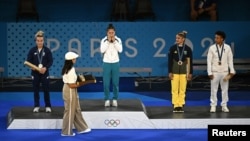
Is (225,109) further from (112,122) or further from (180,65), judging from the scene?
(112,122)

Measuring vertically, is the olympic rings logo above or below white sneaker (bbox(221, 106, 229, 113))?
below

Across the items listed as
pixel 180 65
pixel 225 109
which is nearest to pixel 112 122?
pixel 180 65

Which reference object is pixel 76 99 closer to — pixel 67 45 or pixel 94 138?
pixel 94 138

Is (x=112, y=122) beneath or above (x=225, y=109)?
beneath

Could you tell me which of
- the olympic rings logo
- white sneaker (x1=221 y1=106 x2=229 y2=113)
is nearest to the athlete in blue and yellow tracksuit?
white sneaker (x1=221 y1=106 x2=229 y2=113)

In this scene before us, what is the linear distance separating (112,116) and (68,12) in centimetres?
984

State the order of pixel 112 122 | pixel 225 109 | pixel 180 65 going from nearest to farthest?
1. pixel 112 122
2. pixel 180 65
3. pixel 225 109

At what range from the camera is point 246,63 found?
16.5 m

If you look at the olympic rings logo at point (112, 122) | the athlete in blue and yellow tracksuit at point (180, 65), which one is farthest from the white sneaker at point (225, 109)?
the olympic rings logo at point (112, 122)

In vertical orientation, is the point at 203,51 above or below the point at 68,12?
below

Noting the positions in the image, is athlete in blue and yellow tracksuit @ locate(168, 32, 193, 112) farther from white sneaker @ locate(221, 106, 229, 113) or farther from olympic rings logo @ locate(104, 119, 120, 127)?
olympic rings logo @ locate(104, 119, 120, 127)

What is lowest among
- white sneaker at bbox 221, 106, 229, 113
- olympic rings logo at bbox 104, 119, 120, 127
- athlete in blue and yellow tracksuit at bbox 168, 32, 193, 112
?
olympic rings logo at bbox 104, 119, 120, 127

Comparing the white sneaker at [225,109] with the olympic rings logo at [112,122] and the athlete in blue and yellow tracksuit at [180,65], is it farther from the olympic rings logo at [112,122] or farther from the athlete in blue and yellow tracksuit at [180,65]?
the olympic rings logo at [112,122]

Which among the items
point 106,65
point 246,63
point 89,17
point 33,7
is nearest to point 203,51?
point 246,63
